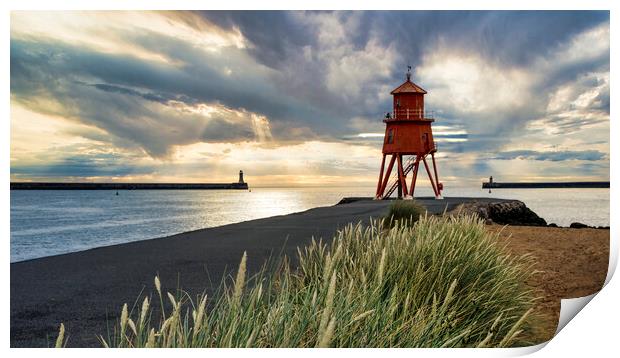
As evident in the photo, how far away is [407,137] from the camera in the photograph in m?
14.1

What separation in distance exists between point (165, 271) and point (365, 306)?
2.89 metres

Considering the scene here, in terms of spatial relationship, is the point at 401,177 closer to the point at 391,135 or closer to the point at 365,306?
the point at 391,135

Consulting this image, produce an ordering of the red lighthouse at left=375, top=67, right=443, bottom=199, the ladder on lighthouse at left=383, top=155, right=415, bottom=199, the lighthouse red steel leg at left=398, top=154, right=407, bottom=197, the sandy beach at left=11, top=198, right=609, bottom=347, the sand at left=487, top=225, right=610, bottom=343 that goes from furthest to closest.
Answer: the ladder on lighthouse at left=383, top=155, right=415, bottom=199, the lighthouse red steel leg at left=398, top=154, right=407, bottom=197, the red lighthouse at left=375, top=67, right=443, bottom=199, the sand at left=487, top=225, right=610, bottom=343, the sandy beach at left=11, top=198, right=609, bottom=347

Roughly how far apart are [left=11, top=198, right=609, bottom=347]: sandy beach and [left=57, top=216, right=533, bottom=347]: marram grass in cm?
34

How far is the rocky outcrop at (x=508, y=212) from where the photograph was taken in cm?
1185

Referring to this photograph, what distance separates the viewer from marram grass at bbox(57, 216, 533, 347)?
1613 millimetres

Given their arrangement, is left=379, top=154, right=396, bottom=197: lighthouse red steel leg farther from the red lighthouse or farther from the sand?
the sand

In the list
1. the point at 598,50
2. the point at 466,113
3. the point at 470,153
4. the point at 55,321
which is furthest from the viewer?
the point at 466,113

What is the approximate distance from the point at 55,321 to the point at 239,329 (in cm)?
188

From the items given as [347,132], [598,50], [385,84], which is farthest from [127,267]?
[598,50]

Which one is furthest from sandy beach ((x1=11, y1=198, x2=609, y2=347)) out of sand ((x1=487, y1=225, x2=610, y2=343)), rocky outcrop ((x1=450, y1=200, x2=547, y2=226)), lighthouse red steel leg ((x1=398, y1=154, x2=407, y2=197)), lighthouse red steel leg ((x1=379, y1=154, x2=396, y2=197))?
lighthouse red steel leg ((x1=379, y1=154, x2=396, y2=197))

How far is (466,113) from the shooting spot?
18.6 feet

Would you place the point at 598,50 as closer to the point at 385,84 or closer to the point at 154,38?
the point at 385,84
